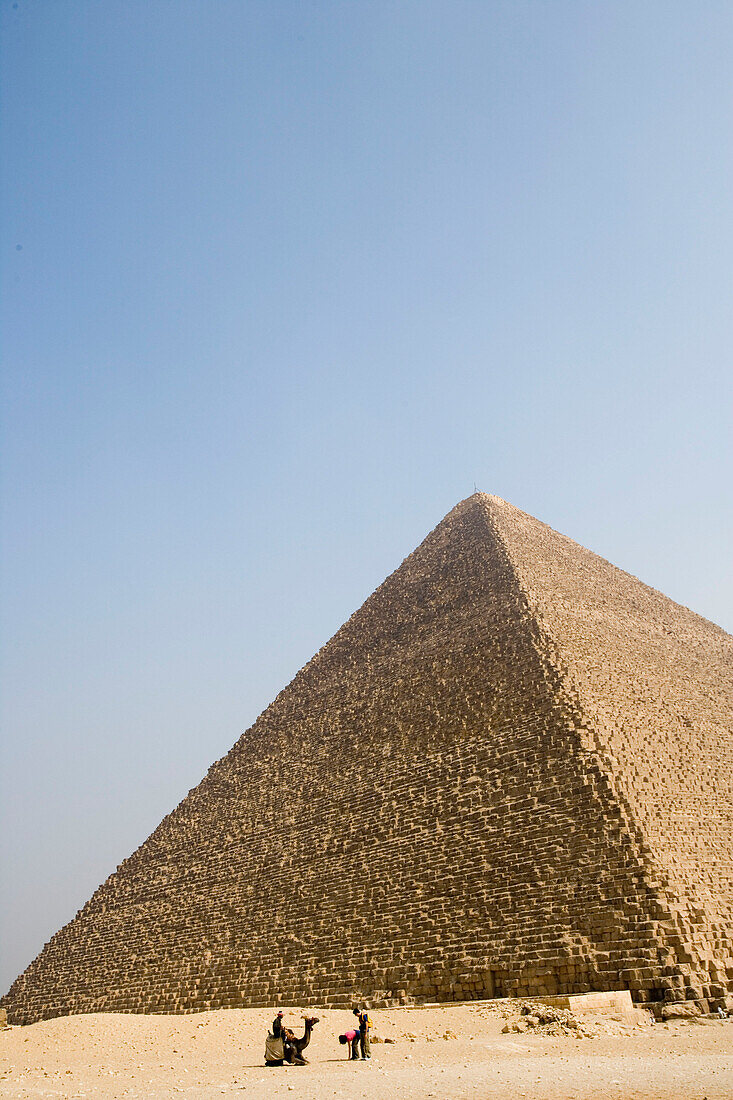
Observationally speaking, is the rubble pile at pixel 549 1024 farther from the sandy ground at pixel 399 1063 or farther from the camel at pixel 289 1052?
the camel at pixel 289 1052

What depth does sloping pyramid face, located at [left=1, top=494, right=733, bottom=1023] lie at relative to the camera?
45.4ft

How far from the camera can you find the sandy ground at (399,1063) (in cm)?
784

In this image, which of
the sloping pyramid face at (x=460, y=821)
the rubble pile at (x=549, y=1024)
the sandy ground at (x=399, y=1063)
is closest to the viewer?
the sandy ground at (x=399, y=1063)

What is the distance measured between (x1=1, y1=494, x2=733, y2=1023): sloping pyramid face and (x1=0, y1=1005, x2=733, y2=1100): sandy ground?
5.05ft

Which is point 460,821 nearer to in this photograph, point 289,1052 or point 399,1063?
point 289,1052

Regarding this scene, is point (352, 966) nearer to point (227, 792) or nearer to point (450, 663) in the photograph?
point (450, 663)

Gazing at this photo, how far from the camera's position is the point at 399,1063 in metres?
9.98

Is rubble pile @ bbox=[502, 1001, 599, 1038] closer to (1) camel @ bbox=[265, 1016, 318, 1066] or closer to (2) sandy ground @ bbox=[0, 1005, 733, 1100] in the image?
(2) sandy ground @ bbox=[0, 1005, 733, 1100]

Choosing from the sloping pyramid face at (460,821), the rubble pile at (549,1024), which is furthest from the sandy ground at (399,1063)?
the sloping pyramid face at (460,821)

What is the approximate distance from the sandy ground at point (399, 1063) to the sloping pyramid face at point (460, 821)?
5.05 feet

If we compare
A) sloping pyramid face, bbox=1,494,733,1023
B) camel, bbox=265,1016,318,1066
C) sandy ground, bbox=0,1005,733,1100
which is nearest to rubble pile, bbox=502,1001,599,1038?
sandy ground, bbox=0,1005,733,1100

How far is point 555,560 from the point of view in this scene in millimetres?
27766

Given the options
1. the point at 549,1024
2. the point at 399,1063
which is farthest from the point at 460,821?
the point at 399,1063

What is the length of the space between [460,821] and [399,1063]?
7281 mm
